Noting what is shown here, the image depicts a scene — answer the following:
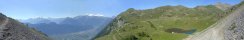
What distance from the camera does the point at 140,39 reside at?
527ft

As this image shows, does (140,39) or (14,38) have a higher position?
(14,38)

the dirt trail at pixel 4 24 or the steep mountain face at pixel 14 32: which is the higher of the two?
the dirt trail at pixel 4 24

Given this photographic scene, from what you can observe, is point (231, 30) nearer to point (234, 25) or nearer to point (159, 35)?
point (234, 25)

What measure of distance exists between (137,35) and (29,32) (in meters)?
137

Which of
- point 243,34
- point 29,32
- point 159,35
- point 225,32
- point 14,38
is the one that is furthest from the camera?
point 159,35

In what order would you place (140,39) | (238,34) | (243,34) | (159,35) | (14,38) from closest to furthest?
(14,38) → (243,34) → (238,34) → (140,39) → (159,35)

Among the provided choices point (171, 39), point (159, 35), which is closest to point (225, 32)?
point (171, 39)

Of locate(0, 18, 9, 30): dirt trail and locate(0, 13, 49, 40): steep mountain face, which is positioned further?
locate(0, 18, 9, 30): dirt trail

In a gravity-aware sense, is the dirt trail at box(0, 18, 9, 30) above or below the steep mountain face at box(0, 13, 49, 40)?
above

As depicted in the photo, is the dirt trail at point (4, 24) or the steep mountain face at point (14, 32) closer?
the steep mountain face at point (14, 32)

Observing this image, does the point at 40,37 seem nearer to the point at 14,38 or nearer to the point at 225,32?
the point at 14,38

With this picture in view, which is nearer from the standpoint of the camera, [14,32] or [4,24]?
[14,32]

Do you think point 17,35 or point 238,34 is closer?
point 17,35

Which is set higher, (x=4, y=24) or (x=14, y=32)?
(x=4, y=24)
